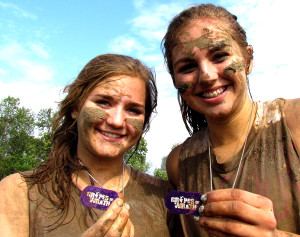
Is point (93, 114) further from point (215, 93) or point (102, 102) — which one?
point (215, 93)

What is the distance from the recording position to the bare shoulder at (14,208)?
1938mm

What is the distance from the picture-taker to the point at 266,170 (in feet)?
6.52

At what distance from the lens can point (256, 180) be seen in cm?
200

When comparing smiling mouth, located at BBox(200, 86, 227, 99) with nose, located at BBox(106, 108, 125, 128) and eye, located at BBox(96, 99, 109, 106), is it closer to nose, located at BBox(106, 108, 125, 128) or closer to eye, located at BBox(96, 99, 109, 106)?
nose, located at BBox(106, 108, 125, 128)

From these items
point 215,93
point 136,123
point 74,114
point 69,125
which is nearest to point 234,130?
point 215,93

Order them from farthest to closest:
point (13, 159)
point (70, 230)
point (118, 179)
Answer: point (13, 159), point (118, 179), point (70, 230)

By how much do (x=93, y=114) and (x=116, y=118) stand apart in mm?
236

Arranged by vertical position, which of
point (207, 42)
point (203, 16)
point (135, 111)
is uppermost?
point (203, 16)

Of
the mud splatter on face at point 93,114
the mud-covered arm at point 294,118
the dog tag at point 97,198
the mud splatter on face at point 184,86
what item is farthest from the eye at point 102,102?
the mud-covered arm at point 294,118

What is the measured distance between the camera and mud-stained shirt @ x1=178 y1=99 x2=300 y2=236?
72.2 inches

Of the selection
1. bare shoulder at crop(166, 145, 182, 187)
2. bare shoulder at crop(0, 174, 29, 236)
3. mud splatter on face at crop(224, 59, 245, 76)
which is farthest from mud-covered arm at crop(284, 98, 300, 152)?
bare shoulder at crop(0, 174, 29, 236)

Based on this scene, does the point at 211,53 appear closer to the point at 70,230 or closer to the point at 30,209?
the point at 70,230

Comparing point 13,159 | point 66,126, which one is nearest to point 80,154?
point 66,126

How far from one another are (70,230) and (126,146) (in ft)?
3.07
